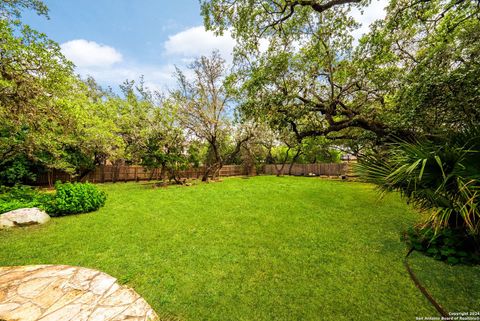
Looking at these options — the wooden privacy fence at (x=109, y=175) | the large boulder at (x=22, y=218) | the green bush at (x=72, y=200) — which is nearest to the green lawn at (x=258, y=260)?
the large boulder at (x=22, y=218)

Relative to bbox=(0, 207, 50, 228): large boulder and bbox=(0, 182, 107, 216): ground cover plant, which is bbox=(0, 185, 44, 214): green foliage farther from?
bbox=(0, 207, 50, 228): large boulder

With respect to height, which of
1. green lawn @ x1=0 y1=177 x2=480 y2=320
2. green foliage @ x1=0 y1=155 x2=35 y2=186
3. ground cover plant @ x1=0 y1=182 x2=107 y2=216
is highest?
green foliage @ x1=0 y1=155 x2=35 y2=186

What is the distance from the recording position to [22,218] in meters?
4.76

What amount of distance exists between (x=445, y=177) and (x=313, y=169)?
18719 mm

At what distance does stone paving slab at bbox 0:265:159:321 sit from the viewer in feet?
6.73

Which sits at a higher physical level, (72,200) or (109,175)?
(109,175)

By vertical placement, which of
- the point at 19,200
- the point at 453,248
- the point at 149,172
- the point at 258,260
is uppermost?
the point at 149,172

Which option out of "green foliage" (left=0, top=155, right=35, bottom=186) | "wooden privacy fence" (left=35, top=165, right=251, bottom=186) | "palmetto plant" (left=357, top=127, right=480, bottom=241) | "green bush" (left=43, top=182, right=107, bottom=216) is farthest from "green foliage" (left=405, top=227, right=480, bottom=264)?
"green foliage" (left=0, top=155, right=35, bottom=186)

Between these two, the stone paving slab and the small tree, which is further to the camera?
the small tree

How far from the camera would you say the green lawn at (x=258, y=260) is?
2.22 meters

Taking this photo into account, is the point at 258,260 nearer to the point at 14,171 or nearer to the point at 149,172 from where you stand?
the point at 14,171

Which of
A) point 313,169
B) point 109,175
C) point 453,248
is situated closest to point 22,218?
point 453,248

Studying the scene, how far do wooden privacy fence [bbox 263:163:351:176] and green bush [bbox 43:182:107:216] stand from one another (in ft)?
59.2

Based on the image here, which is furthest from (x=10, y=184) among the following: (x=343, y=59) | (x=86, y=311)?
(x=343, y=59)
